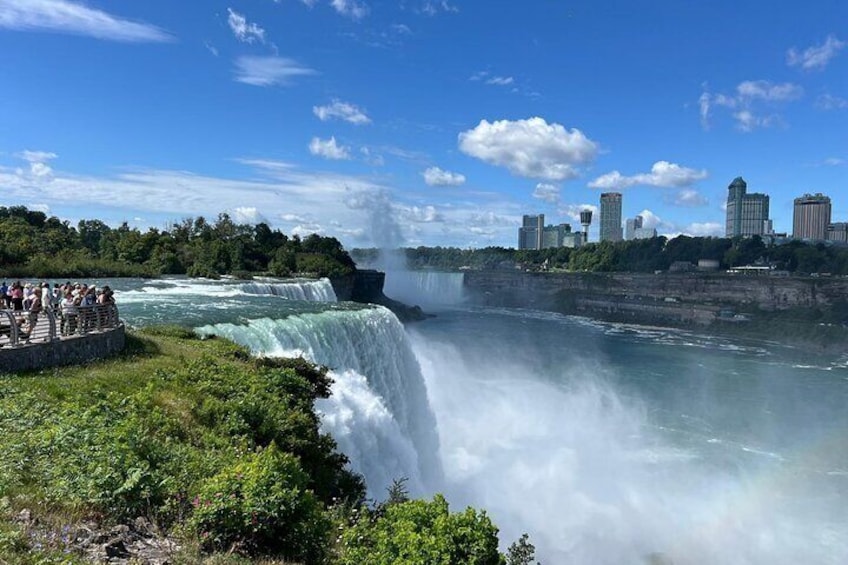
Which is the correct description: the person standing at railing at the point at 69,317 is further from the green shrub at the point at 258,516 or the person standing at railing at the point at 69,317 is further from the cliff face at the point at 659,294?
the cliff face at the point at 659,294

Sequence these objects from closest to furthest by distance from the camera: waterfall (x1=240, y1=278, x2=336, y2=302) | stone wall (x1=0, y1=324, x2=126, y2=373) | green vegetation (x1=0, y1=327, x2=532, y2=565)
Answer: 1. green vegetation (x1=0, y1=327, x2=532, y2=565)
2. stone wall (x1=0, y1=324, x2=126, y2=373)
3. waterfall (x1=240, y1=278, x2=336, y2=302)

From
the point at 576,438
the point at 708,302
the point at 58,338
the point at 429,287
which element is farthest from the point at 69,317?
the point at 429,287

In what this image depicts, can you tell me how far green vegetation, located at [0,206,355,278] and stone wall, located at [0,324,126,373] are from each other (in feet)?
129

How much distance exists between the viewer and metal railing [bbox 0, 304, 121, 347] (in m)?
11.0

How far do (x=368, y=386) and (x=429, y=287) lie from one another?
288 ft

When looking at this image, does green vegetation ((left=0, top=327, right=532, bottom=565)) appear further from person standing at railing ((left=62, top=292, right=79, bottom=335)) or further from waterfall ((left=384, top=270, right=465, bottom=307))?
waterfall ((left=384, top=270, right=465, bottom=307))

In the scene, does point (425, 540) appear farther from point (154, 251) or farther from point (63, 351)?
point (154, 251)

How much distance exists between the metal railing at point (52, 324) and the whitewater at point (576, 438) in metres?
4.70

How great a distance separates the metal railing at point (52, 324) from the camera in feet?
36.2

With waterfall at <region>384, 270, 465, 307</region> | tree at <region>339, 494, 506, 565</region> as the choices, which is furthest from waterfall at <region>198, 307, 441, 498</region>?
waterfall at <region>384, 270, 465, 307</region>

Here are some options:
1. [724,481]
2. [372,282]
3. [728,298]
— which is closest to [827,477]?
[724,481]

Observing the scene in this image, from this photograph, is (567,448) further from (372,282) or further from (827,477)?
(372,282)

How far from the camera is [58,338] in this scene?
12.1 m

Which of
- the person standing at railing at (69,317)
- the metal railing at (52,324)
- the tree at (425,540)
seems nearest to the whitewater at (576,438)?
the metal railing at (52,324)
